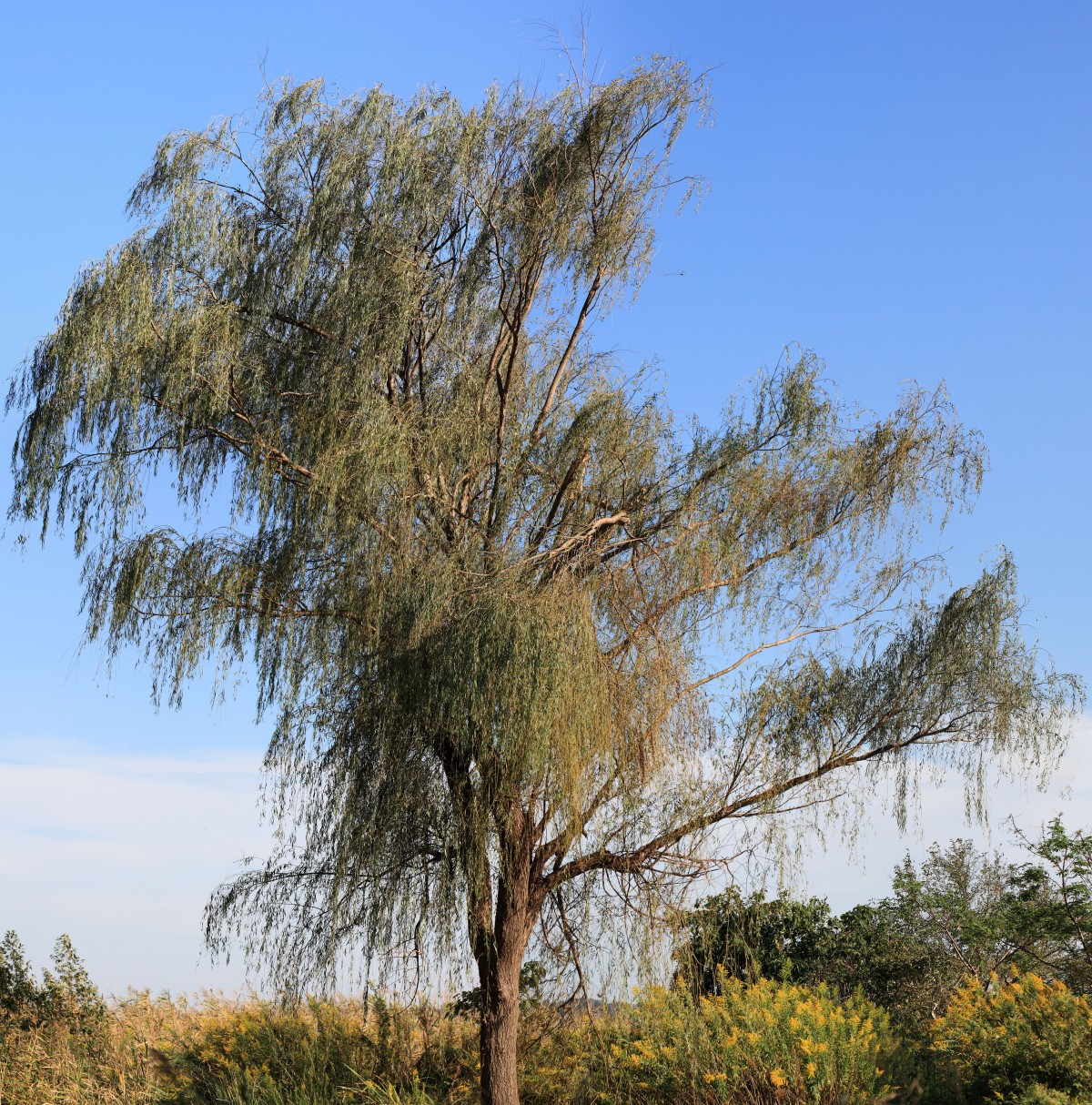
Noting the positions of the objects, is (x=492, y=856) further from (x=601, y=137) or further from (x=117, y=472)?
(x=601, y=137)

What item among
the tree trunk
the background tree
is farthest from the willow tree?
the background tree

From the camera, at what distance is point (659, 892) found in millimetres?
6992

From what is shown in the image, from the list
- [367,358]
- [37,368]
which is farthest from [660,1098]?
[37,368]

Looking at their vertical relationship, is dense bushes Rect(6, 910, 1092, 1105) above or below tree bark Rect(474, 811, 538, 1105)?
below

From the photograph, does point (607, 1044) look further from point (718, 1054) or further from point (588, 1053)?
point (718, 1054)

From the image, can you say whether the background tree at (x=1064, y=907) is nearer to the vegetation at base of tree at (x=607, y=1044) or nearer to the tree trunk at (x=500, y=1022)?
the vegetation at base of tree at (x=607, y=1044)

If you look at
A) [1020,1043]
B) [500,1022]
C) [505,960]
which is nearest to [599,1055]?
[500,1022]

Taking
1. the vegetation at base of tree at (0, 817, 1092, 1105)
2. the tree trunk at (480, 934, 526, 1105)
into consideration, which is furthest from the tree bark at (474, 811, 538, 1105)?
the vegetation at base of tree at (0, 817, 1092, 1105)

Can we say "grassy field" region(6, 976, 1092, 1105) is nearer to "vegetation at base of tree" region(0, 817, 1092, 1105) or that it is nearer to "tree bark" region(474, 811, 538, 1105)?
"vegetation at base of tree" region(0, 817, 1092, 1105)

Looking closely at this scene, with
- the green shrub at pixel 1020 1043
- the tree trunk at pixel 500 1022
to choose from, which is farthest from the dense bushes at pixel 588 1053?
the tree trunk at pixel 500 1022

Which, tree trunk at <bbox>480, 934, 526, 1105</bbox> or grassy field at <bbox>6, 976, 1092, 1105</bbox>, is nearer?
grassy field at <bbox>6, 976, 1092, 1105</bbox>

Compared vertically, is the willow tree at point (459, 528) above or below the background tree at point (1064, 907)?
above

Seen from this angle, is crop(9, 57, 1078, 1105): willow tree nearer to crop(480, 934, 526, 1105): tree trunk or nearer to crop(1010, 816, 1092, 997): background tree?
crop(480, 934, 526, 1105): tree trunk

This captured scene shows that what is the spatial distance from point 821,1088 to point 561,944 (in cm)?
178
